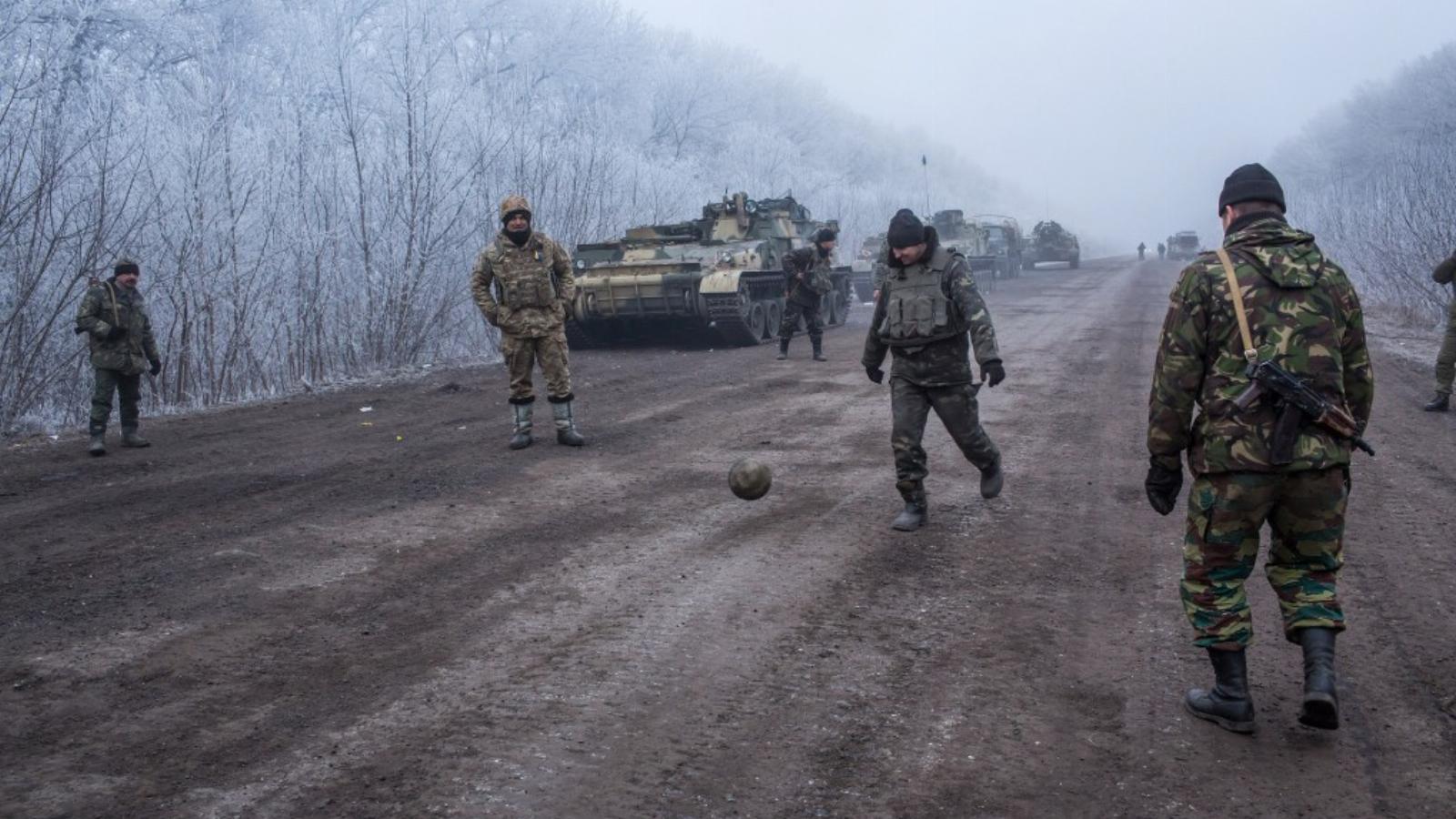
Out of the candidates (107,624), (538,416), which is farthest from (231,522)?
(538,416)

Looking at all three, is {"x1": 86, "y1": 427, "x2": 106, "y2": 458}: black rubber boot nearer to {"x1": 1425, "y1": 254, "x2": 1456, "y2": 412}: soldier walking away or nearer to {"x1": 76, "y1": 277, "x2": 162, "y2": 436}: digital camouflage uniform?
{"x1": 76, "y1": 277, "x2": 162, "y2": 436}: digital camouflage uniform

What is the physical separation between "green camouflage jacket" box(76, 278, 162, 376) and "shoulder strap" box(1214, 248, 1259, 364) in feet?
27.8

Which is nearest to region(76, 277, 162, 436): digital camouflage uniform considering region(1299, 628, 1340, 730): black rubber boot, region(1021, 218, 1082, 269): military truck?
region(1299, 628, 1340, 730): black rubber boot

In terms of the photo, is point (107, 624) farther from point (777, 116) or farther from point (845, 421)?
point (777, 116)

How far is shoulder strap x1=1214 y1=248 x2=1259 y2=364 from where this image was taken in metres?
3.91

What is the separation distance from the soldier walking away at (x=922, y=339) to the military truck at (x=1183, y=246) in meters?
55.2

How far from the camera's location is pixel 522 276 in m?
9.17

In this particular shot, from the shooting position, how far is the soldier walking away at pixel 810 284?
15.5 meters

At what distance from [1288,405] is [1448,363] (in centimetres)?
839

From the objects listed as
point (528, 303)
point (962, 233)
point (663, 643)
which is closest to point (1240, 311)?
point (663, 643)

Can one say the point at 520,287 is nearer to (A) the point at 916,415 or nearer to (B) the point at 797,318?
(A) the point at 916,415

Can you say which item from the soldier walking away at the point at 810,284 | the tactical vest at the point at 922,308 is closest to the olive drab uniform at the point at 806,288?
the soldier walking away at the point at 810,284

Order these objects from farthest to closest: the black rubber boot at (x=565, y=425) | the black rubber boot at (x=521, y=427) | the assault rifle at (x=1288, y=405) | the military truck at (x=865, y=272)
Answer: the military truck at (x=865, y=272) → the black rubber boot at (x=565, y=425) → the black rubber boot at (x=521, y=427) → the assault rifle at (x=1288, y=405)

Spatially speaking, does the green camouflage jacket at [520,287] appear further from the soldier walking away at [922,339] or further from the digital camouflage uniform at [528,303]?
the soldier walking away at [922,339]
